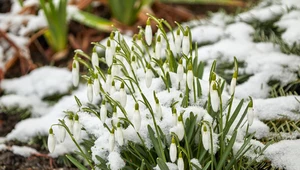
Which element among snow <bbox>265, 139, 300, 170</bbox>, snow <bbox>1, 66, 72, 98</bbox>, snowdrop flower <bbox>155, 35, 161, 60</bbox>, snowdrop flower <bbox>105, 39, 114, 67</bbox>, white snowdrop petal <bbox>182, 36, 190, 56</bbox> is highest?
white snowdrop petal <bbox>182, 36, 190, 56</bbox>

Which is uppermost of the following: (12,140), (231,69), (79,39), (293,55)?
(293,55)

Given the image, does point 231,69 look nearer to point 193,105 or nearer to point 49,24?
point 193,105

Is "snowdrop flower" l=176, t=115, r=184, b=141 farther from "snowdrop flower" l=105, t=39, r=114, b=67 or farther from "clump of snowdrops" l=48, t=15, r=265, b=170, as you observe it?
"snowdrop flower" l=105, t=39, r=114, b=67

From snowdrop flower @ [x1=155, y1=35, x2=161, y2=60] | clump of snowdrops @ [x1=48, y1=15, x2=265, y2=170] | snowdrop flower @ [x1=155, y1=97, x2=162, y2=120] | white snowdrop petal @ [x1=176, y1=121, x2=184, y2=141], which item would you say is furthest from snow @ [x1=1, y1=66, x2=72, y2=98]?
white snowdrop petal @ [x1=176, y1=121, x2=184, y2=141]

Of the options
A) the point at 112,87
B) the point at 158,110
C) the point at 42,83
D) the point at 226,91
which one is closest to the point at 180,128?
the point at 158,110

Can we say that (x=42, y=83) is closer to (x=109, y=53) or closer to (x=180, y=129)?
(x=109, y=53)

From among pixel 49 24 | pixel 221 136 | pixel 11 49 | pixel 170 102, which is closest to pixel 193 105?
pixel 170 102

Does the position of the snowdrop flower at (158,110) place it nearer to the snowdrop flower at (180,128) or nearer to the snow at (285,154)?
the snowdrop flower at (180,128)

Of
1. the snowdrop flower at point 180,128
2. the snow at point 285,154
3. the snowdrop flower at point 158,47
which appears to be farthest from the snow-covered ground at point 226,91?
the snowdrop flower at point 180,128
